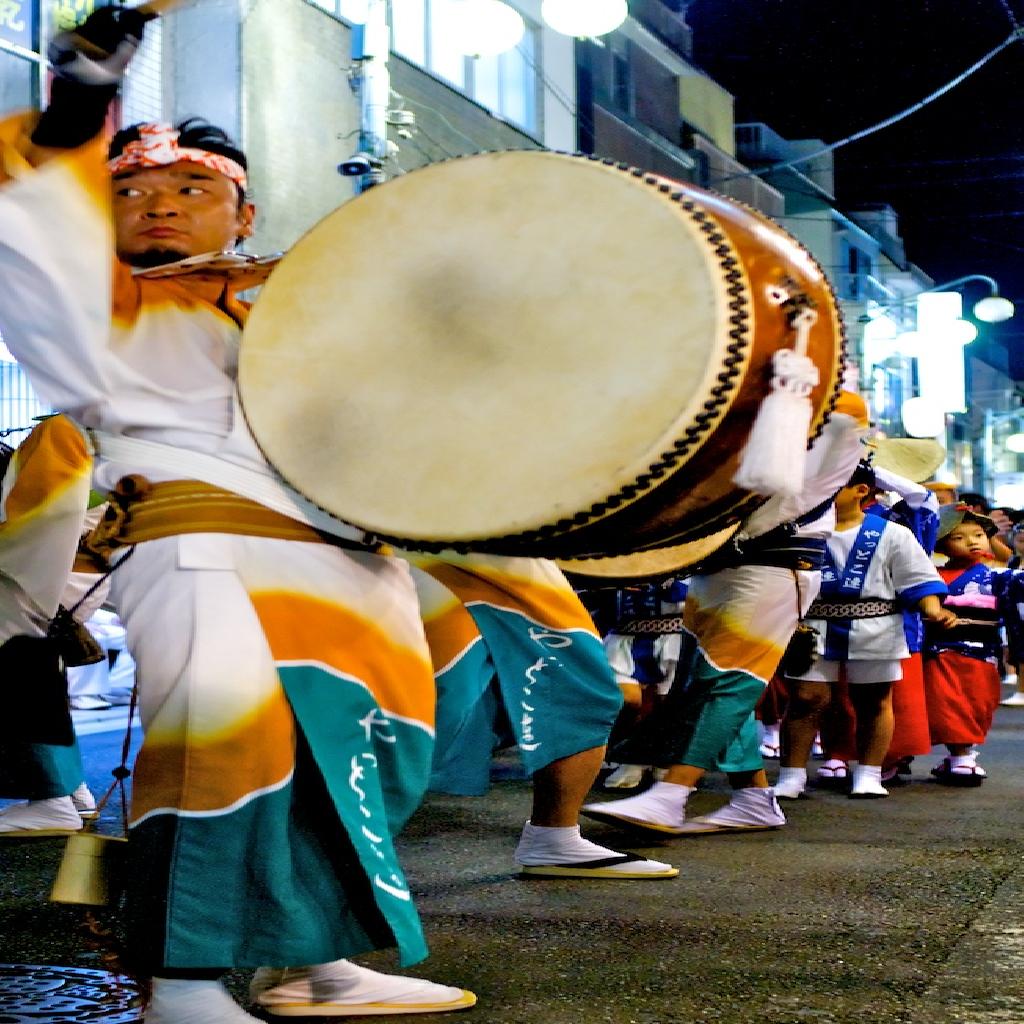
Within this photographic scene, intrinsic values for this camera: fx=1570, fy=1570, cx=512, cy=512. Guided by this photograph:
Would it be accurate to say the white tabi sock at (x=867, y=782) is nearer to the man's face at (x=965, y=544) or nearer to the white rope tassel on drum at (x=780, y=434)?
the man's face at (x=965, y=544)

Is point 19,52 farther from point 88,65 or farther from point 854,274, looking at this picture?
point 854,274

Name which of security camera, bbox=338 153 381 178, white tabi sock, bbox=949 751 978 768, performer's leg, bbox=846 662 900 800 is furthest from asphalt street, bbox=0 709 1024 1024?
security camera, bbox=338 153 381 178

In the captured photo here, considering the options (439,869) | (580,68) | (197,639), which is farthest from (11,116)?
(580,68)

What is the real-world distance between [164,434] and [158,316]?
182 millimetres

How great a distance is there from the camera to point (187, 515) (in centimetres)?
239

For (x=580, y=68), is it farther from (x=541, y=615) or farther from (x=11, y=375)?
(x=541, y=615)

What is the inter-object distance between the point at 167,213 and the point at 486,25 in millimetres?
8768

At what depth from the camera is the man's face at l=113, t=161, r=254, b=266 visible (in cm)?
264

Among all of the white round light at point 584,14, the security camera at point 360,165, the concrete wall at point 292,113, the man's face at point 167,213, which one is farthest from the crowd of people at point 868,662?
the concrete wall at point 292,113

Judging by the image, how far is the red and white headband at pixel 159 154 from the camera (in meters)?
2.67

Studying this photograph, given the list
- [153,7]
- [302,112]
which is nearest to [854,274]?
[302,112]

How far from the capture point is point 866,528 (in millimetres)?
6047

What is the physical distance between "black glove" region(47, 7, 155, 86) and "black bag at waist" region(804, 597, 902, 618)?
4.34 m

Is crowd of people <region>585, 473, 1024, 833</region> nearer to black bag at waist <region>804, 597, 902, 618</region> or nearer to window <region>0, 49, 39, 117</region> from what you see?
black bag at waist <region>804, 597, 902, 618</region>
